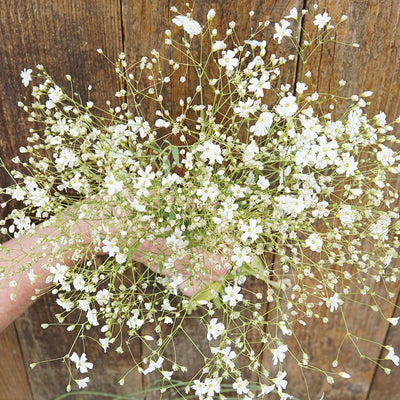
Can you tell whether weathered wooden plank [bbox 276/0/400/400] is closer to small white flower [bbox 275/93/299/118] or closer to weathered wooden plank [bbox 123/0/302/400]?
weathered wooden plank [bbox 123/0/302/400]

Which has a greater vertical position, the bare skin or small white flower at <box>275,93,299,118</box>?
small white flower at <box>275,93,299,118</box>

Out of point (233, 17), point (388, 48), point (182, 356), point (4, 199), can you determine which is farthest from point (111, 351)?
point (388, 48)

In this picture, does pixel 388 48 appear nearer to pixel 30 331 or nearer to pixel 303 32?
pixel 303 32

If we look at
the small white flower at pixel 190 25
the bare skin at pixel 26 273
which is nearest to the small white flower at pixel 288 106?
the small white flower at pixel 190 25

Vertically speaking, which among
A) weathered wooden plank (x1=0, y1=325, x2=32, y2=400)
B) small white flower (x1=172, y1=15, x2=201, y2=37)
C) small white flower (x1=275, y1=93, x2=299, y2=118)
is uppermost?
small white flower (x1=172, y1=15, x2=201, y2=37)

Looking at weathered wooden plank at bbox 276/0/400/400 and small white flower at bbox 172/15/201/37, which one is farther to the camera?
weathered wooden plank at bbox 276/0/400/400

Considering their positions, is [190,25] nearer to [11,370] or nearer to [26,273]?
[26,273]

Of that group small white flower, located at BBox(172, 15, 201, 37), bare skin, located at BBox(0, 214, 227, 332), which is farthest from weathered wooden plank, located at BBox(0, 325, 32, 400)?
small white flower, located at BBox(172, 15, 201, 37)

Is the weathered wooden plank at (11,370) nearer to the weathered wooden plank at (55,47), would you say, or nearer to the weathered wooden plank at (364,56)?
the weathered wooden plank at (55,47)
